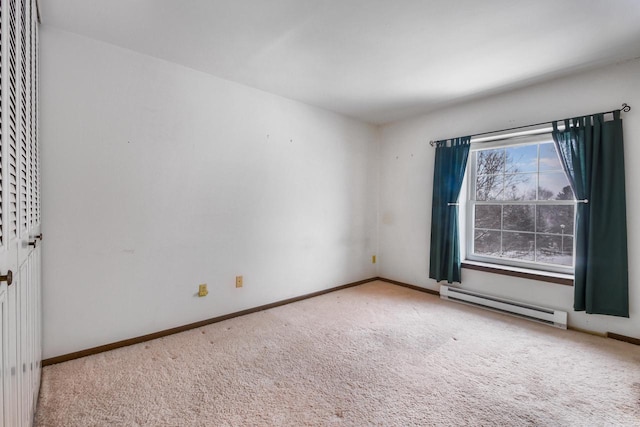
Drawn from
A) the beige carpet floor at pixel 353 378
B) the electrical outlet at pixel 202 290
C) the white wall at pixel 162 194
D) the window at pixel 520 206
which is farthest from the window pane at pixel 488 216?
the electrical outlet at pixel 202 290

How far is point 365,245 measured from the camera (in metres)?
4.33

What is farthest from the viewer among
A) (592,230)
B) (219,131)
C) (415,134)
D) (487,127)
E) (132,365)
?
(415,134)

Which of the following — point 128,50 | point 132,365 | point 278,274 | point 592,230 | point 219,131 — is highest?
point 128,50

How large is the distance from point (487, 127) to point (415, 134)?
90 centimetres

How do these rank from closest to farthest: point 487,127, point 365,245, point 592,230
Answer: point 592,230 → point 487,127 → point 365,245

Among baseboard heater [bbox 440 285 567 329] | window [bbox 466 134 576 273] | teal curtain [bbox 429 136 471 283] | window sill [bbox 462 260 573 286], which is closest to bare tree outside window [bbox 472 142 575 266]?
window [bbox 466 134 576 273]

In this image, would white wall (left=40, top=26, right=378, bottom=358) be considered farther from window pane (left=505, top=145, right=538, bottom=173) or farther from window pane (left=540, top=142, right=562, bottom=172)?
window pane (left=540, top=142, right=562, bottom=172)

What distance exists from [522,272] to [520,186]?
0.91 meters

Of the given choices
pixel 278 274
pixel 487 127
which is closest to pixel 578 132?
pixel 487 127

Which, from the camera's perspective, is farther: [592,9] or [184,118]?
[184,118]

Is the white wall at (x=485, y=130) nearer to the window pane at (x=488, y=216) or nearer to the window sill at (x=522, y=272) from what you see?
the window sill at (x=522, y=272)

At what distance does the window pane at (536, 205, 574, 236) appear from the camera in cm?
291

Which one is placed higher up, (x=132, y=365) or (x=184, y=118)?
(x=184, y=118)

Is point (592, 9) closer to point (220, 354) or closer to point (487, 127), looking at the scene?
point (487, 127)
